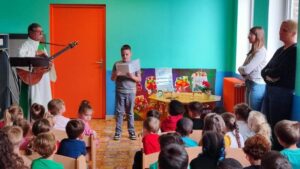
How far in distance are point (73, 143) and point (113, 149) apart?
244 centimetres

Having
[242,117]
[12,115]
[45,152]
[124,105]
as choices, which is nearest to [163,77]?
[124,105]

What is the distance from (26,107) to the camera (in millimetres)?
5453

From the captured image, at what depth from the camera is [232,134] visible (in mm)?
3719

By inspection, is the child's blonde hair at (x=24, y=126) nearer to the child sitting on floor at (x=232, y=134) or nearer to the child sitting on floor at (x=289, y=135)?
the child sitting on floor at (x=232, y=134)

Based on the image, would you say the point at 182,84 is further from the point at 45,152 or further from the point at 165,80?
the point at 45,152

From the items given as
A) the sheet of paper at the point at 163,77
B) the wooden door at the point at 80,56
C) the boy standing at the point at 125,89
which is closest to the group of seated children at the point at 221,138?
the boy standing at the point at 125,89

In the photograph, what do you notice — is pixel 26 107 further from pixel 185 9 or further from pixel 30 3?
pixel 185 9

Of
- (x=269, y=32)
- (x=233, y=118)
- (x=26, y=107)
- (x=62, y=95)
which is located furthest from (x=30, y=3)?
(x=233, y=118)

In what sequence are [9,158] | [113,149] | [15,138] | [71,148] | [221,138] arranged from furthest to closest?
1. [113,149]
2. [71,148]
3. [15,138]
4. [221,138]
5. [9,158]

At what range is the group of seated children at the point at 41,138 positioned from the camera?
2801mm

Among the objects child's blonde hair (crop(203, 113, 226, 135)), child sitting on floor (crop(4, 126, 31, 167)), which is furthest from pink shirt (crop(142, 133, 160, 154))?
child sitting on floor (crop(4, 126, 31, 167))

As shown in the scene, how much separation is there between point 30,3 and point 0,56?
1857mm

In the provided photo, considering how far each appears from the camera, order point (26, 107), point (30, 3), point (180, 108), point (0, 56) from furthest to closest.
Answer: point (30, 3) → point (0, 56) → point (26, 107) → point (180, 108)

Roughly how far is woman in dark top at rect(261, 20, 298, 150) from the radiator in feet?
5.75
